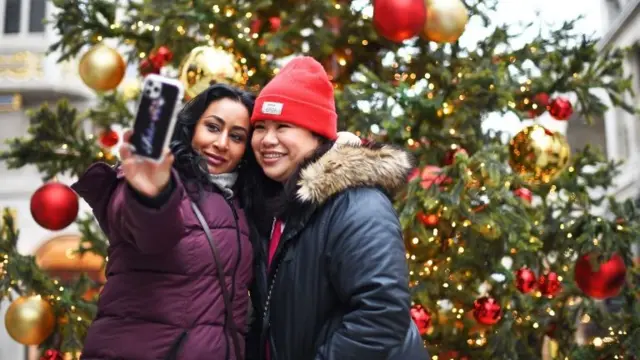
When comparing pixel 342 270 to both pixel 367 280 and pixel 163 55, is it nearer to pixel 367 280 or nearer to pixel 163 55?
pixel 367 280

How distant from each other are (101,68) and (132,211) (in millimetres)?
2898

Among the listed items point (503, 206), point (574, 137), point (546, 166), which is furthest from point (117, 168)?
point (574, 137)

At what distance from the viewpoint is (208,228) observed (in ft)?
6.48

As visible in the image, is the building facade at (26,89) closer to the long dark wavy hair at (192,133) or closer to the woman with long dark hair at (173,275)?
the long dark wavy hair at (192,133)

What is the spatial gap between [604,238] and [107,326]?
2787 mm

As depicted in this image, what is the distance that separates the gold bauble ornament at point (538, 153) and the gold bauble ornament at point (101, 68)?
7.97 feet

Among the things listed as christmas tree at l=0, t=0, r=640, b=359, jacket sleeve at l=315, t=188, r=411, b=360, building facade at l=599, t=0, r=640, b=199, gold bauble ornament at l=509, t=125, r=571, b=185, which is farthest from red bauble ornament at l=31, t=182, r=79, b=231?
building facade at l=599, t=0, r=640, b=199

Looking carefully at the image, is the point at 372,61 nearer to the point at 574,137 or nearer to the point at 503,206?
the point at 503,206

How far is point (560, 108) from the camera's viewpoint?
4.41m

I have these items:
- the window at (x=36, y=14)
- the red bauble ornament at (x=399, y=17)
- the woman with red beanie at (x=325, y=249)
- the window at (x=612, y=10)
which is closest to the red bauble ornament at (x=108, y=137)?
the red bauble ornament at (x=399, y=17)

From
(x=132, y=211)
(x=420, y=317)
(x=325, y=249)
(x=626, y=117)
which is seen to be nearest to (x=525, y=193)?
(x=420, y=317)

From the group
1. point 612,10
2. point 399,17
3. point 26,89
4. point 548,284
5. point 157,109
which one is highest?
point 612,10

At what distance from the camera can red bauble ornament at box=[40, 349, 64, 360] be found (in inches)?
166

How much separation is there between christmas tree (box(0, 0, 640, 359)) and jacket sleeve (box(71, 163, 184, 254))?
1.86 m
